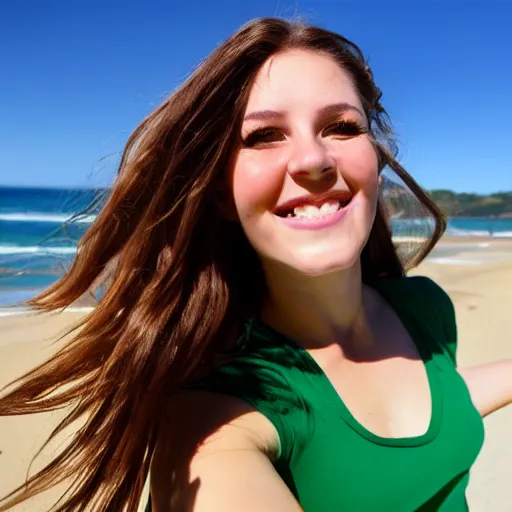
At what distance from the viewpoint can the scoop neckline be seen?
1.33 m

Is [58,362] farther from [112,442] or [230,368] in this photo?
[230,368]

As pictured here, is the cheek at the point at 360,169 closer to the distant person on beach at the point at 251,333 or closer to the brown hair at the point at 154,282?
the distant person on beach at the point at 251,333

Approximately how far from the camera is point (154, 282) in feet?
4.77

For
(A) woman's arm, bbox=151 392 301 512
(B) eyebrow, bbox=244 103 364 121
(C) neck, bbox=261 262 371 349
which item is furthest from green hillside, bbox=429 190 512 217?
(A) woman's arm, bbox=151 392 301 512

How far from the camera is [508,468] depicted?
129 inches

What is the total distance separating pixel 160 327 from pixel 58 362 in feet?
1.04

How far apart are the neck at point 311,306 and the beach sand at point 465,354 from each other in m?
1.12

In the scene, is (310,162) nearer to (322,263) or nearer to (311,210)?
(311,210)

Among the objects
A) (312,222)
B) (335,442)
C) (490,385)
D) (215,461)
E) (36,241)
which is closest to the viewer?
(215,461)

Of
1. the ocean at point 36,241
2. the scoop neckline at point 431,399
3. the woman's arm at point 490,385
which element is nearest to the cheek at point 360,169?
the scoop neckline at point 431,399

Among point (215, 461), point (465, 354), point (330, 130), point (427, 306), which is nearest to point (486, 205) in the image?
point (465, 354)

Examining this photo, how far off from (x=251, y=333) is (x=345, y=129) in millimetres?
622

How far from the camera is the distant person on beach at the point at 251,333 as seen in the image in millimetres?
1269

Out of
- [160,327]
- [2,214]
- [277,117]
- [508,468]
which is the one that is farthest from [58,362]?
[2,214]
